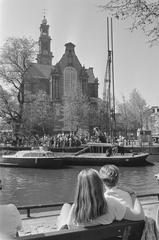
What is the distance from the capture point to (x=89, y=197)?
2990mm

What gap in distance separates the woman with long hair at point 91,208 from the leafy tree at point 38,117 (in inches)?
1622

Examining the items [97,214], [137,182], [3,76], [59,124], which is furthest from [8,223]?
[59,124]

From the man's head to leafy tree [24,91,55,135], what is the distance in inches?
1613

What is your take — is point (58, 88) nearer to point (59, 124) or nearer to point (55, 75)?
point (55, 75)

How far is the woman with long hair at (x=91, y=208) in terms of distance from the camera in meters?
2.97

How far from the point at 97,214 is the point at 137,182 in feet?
61.3

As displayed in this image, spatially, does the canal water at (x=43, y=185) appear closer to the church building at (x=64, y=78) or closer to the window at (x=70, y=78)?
the church building at (x=64, y=78)

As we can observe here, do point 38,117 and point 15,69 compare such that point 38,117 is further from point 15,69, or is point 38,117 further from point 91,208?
point 91,208

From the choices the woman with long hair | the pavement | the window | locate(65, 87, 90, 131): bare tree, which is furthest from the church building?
the woman with long hair

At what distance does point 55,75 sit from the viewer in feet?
250

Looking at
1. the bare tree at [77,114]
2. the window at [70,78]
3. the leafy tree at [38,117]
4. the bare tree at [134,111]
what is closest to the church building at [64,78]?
the window at [70,78]

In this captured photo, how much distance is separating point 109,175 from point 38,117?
43658 millimetres

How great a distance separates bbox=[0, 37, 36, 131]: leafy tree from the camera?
41.5m

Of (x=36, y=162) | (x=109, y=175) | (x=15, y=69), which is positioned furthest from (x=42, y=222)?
(x=15, y=69)
